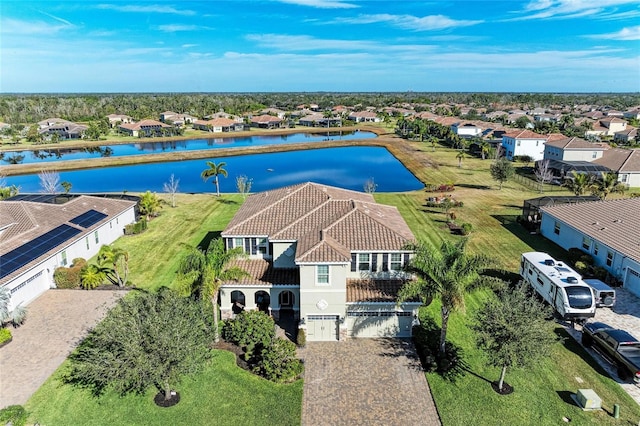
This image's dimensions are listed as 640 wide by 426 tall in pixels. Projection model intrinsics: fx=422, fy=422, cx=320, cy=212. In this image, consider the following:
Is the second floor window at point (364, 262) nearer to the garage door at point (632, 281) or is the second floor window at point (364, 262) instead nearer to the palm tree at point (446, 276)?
the palm tree at point (446, 276)

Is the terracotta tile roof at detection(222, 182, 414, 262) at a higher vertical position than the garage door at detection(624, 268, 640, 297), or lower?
higher

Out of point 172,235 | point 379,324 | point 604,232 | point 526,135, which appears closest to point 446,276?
point 379,324

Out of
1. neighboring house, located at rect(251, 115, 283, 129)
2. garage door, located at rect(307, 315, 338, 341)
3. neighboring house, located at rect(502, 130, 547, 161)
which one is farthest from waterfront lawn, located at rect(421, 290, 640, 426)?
neighboring house, located at rect(251, 115, 283, 129)

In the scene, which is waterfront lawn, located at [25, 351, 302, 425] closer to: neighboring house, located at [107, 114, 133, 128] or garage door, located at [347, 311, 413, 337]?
garage door, located at [347, 311, 413, 337]

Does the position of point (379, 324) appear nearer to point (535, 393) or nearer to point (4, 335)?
point (535, 393)

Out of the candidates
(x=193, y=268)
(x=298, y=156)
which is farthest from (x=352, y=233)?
(x=298, y=156)

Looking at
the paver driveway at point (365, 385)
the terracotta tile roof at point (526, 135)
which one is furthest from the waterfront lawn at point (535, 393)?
the terracotta tile roof at point (526, 135)
